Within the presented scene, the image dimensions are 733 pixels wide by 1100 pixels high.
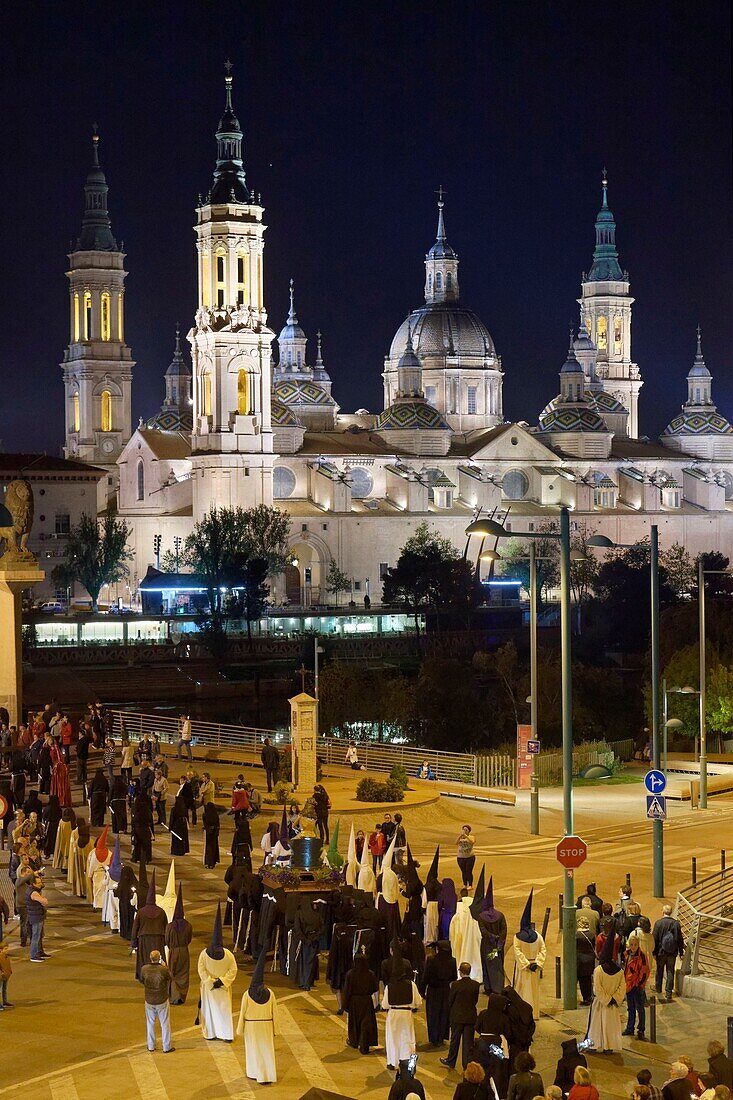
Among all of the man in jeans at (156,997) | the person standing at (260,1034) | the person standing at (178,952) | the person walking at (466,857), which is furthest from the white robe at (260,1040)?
the person walking at (466,857)

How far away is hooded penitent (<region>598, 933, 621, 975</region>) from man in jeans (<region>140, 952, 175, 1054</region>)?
4.06m

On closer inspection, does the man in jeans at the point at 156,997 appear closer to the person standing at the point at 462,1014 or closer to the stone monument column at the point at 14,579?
the person standing at the point at 462,1014

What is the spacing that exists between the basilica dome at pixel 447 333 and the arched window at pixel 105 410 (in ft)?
64.1

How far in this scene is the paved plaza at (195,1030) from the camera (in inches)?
616

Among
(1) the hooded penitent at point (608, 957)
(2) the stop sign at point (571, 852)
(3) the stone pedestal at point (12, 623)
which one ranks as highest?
(3) the stone pedestal at point (12, 623)

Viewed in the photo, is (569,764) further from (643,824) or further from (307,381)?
(307,381)

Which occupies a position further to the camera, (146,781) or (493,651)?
(493,651)

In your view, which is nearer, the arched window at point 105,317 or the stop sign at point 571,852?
the stop sign at point 571,852

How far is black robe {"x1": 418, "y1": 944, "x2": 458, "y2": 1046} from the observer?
669 inches

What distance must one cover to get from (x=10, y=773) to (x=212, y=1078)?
15.2 m

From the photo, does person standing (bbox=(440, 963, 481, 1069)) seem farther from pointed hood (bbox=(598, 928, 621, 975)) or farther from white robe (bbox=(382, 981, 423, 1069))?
pointed hood (bbox=(598, 928, 621, 975))

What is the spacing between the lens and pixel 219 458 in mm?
85875

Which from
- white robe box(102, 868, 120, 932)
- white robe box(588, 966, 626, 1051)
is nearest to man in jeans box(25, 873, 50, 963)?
white robe box(102, 868, 120, 932)

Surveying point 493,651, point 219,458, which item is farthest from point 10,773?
point 219,458
